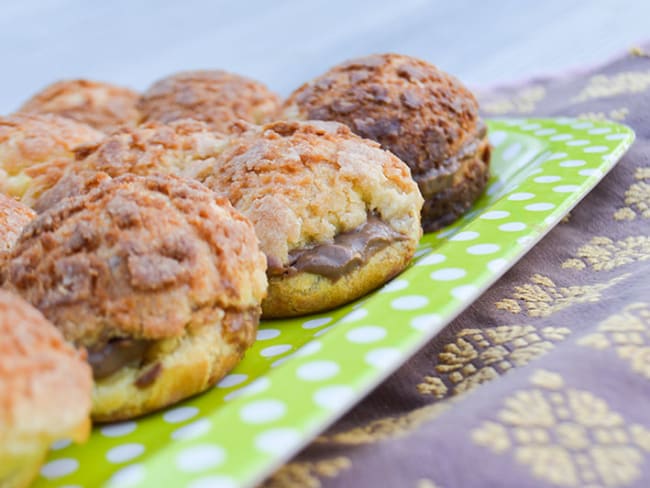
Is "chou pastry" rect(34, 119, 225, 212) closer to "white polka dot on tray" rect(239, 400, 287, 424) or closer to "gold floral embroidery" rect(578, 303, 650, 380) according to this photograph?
"white polka dot on tray" rect(239, 400, 287, 424)

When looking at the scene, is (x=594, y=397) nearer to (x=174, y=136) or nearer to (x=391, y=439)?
(x=391, y=439)

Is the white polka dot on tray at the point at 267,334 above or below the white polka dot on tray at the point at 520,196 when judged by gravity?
below

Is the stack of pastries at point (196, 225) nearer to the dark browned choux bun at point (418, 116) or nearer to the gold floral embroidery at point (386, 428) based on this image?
the dark browned choux bun at point (418, 116)

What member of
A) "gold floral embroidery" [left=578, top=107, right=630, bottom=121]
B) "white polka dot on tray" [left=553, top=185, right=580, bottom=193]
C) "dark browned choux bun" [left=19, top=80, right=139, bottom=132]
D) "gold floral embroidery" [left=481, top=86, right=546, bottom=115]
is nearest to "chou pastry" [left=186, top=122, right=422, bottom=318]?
"white polka dot on tray" [left=553, top=185, right=580, bottom=193]

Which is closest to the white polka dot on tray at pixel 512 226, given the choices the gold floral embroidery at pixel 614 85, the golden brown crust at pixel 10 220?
the golden brown crust at pixel 10 220

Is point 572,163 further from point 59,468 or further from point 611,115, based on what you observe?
point 59,468

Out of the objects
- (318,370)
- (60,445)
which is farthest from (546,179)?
(60,445)
